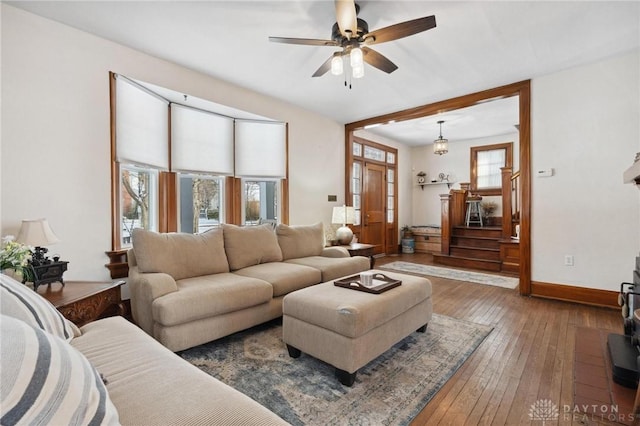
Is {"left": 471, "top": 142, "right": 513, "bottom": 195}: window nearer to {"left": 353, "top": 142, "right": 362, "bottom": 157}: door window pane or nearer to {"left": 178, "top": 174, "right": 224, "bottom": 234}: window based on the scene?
{"left": 353, "top": 142, "right": 362, "bottom": 157}: door window pane

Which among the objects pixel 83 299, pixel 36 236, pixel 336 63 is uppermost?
pixel 336 63

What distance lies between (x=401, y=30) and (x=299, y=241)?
259 centimetres

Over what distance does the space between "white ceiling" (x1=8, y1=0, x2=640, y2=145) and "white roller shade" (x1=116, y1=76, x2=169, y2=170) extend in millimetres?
473

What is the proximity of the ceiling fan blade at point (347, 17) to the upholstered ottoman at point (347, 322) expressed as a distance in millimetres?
2024

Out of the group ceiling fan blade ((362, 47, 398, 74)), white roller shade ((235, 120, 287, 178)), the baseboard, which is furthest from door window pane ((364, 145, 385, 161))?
the baseboard

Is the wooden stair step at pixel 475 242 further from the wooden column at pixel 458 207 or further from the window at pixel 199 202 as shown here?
the window at pixel 199 202

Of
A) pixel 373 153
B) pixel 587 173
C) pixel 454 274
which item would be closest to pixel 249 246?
pixel 454 274

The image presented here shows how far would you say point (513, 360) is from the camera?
2.23 m

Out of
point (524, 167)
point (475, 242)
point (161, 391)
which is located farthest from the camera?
point (475, 242)

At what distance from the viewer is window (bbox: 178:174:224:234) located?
382 centimetres

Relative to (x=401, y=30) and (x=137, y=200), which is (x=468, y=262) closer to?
(x=401, y=30)

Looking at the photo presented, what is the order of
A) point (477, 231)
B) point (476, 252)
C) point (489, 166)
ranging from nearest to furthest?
point (476, 252)
point (477, 231)
point (489, 166)

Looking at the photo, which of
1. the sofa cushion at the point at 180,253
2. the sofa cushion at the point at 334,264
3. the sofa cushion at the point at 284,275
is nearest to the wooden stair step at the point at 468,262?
the sofa cushion at the point at 334,264

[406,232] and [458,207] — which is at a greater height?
[458,207]
